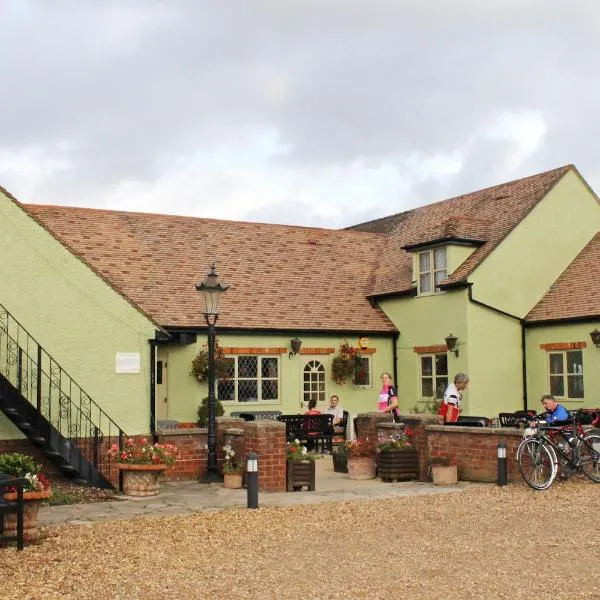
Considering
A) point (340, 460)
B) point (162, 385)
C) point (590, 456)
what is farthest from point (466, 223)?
point (590, 456)

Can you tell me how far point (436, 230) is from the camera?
909 inches

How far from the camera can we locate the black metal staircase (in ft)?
42.1

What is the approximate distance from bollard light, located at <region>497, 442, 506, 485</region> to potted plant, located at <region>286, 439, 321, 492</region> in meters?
2.77

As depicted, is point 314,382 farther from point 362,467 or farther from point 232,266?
point 362,467

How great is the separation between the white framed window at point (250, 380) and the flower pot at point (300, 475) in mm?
7903

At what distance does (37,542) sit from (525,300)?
15950 millimetres

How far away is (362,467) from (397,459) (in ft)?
2.46

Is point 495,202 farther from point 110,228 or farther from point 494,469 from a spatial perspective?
point 494,469

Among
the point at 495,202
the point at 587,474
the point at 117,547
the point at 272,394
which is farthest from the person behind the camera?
the point at 495,202

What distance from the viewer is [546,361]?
21.6 meters

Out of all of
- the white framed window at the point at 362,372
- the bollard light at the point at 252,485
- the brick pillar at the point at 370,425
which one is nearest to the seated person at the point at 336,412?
the white framed window at the point at 362,372

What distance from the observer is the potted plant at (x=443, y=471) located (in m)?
13.6

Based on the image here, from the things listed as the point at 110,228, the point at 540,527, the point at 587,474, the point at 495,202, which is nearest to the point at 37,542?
the point at 540,527

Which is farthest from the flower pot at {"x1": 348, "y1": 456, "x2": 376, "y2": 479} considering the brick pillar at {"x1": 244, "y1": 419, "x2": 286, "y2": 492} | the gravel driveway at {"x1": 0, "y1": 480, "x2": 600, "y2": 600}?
the gravel driveway at {"x1": 0, "y1": 480, "x2": 600, "y2": 600}
